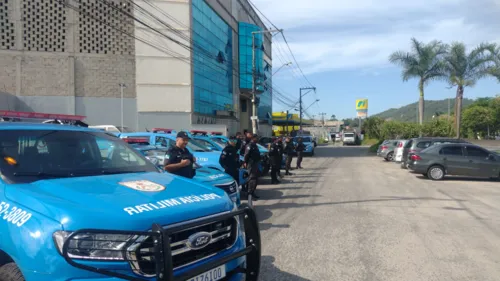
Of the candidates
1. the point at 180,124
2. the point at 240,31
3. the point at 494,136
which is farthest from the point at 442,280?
the point at 494,136

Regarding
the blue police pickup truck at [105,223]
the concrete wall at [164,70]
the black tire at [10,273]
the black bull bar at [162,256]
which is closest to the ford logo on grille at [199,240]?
the blue police pickup truck at [105,223]

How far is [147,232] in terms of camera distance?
276 centimetres

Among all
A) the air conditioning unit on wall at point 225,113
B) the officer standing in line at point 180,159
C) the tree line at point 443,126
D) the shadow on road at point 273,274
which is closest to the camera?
the shadow on road at point 273,274

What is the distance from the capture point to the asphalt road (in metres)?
5.18

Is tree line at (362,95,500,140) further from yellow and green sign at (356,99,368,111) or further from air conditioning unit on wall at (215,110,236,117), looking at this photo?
yellow and green sign at (356,99,368,111)

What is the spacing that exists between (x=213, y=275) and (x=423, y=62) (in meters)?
35.6

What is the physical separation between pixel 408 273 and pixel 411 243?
1467 mm

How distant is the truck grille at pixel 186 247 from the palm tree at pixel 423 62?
113ft

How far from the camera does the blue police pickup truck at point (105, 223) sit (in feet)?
8.90

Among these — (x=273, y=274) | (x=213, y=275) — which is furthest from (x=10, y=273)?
(x=273, y=274)

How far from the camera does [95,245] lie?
9.02 ft

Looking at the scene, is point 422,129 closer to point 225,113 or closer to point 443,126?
point 443,126

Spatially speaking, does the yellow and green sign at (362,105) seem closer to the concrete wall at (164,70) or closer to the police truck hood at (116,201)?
the concrete wall at (164,70)

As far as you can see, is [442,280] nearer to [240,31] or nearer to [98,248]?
[98,248]
